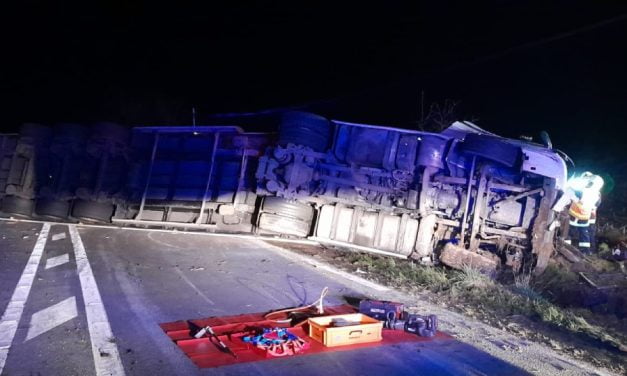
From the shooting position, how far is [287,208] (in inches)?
267

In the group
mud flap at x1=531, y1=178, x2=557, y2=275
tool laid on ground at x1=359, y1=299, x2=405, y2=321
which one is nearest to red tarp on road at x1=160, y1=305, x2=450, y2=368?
tool laid on ground at x1=359, y1=299, x2=405, y2=321

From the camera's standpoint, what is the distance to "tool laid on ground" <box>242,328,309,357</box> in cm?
286

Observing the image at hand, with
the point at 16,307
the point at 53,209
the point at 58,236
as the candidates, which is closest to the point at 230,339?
the point at 16,307

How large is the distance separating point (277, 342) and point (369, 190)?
4.19m

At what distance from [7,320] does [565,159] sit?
304 inches

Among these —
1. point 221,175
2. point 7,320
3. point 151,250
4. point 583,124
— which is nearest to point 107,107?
point 221,175

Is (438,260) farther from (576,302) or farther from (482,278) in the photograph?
(576,302)

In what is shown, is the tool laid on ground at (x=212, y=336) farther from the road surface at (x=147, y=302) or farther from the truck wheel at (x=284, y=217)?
the truck wheel at (x=284, y=217)

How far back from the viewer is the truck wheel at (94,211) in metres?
7.96

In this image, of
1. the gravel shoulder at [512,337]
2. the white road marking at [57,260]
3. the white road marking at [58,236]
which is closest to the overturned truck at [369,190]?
the white road marking at [58,236]

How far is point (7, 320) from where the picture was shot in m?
3.01

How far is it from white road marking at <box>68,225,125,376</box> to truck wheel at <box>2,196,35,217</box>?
466cm

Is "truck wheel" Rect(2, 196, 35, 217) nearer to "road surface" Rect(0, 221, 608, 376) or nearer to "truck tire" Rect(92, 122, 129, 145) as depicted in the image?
"road surface" Rect(0, 221, 608, 376)

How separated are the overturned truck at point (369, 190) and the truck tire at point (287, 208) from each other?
0.02 metres
